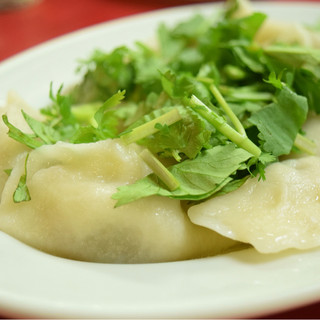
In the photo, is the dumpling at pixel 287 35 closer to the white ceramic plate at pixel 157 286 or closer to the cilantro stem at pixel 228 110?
the cilantro stem at pixel 228 110

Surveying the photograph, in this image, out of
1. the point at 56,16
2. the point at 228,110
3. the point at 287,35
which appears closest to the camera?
the point at 228,110

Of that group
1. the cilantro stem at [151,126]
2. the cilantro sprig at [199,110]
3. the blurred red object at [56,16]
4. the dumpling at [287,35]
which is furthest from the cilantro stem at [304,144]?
the blurred red object at [56,16]

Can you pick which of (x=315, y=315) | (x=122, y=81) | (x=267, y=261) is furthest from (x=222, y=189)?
(x=122, y=81)

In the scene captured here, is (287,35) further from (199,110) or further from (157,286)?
(157,286)

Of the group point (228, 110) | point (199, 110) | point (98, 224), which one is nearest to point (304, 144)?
point (228, 110)

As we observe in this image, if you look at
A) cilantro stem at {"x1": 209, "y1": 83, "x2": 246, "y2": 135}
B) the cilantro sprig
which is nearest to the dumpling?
the cilantro sprig

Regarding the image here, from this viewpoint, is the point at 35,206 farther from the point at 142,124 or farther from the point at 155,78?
the point at 155,78
